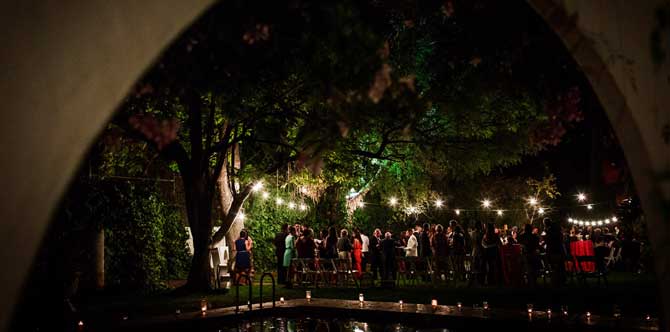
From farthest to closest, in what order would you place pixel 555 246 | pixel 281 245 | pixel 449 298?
pixel 281 245 → pixel 555 246 → pixel 449 298

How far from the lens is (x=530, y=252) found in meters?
13.5

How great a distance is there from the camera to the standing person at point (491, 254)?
45.3ft

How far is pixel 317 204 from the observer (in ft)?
81.8

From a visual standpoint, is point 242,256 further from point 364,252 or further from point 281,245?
point 364,252

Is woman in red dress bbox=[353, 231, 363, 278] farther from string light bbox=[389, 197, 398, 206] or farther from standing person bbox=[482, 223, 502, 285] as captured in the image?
string light bbox=[389, 197, 398, 206]

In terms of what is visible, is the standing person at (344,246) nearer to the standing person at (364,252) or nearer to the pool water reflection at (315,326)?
the standing person at (364,252)

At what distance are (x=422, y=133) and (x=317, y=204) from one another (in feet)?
37.3

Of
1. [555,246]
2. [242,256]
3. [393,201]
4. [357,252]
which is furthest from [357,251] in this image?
[393,201]

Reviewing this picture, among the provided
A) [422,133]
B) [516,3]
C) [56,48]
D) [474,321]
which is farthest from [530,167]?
[56,48]

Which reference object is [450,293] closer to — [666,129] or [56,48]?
[666,129]

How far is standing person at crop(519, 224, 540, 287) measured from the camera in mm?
13281

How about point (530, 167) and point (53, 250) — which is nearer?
point (53, 250)

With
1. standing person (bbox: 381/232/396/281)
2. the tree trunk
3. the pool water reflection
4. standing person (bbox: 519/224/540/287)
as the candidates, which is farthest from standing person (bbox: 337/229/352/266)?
the pool water reflection

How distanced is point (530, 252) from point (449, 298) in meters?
3.25
